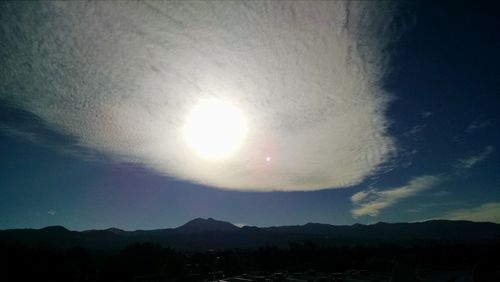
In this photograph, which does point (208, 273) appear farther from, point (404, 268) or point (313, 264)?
point (404, 268)

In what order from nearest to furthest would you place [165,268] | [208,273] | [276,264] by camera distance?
[208,273] < [165,268] < [276,264]

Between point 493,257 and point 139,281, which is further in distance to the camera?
point 139,281

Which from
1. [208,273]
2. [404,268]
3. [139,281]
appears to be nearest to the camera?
[404,268]

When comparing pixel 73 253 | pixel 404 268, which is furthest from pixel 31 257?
pixel 404 268

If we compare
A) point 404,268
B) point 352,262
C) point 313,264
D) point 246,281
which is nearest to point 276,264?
point 313,264

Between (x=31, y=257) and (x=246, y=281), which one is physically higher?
(x=31, y=257)

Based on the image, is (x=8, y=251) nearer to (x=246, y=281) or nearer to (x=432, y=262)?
(x=246, y=281)
